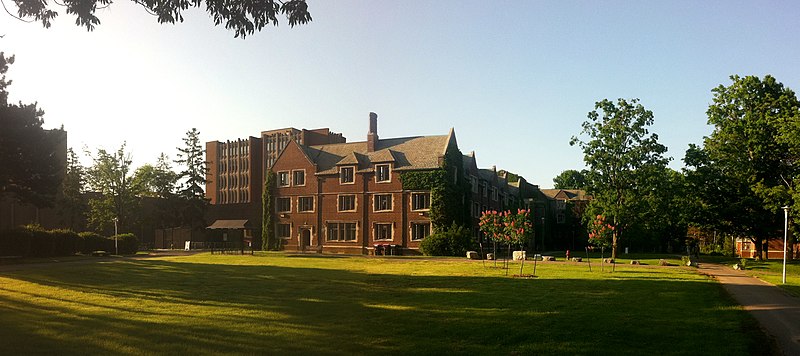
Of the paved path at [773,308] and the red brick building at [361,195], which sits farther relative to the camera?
the red brick building at [361,195]

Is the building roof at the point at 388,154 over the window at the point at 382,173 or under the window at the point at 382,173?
over

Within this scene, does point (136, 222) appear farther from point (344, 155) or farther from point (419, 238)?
point (419, 238)

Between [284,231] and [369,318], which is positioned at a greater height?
[369,318]

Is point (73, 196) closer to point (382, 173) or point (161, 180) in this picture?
point (161, 180)

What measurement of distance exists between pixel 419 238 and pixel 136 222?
122 ft

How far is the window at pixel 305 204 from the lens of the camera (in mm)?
60497

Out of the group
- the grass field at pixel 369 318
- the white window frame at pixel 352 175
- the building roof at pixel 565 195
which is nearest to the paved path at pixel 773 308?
the grass field at pixel 369 318

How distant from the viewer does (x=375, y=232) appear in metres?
56.7

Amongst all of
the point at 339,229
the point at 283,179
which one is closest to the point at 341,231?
the point at 339,229

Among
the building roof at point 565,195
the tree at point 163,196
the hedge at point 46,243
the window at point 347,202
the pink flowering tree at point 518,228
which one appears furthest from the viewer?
the building roof at point 565,195

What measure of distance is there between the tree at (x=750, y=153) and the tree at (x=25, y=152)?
5314cm

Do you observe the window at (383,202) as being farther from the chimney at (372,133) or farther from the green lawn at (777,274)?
the green lawn at (777,274)

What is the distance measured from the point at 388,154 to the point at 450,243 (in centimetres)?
1187

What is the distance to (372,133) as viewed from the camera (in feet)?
200
